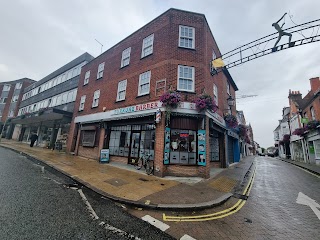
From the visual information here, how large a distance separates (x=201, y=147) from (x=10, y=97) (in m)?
50.1

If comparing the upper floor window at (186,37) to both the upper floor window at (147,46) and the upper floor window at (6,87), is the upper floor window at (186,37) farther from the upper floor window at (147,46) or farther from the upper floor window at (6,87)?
the upper floor window at (6,87)

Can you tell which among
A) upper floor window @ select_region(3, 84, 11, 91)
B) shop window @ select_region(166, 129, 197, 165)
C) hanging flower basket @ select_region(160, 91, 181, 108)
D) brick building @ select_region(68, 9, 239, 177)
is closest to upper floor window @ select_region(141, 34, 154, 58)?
brick building @ select_region(68, 9, 239, 177)

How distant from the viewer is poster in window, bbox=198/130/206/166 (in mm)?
9205

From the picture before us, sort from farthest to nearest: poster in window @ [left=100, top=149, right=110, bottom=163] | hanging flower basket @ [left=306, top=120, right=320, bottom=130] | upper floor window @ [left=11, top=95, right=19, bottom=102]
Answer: upper floor window @ [left=11, top=95, right=19, bottom=102] → hanging flower basket @ [left=306, top=120, right=320, bottom=130] → poster in window @ [left=100, top=149, right=110, bottom=163]

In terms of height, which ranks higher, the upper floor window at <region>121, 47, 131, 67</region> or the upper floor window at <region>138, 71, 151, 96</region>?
the upper floor window at <region>121, 47, 131, 67</region>

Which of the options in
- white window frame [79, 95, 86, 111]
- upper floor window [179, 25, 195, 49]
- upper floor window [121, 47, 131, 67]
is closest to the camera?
upper floor window [179, 25, 195, 49]

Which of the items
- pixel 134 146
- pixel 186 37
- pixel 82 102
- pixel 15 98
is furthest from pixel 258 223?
pixel 15 98

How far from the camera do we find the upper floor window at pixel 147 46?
39.4ft

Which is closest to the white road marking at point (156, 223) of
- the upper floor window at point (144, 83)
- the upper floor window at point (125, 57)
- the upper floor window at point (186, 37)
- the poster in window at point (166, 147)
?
the poster in window at point (166, 147)

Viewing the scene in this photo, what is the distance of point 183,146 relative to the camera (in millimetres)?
9664

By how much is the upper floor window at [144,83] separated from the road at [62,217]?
751 cm

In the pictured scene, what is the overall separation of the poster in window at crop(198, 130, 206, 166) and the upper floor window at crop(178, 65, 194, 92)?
9.61ft

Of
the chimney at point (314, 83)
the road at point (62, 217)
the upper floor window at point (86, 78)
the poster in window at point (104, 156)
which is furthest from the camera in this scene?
the chimney at point (314, 83)

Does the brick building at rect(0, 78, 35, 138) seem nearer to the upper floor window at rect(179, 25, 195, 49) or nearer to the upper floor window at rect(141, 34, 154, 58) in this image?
the upper floor window at rect(141, 34, 154, 58)
